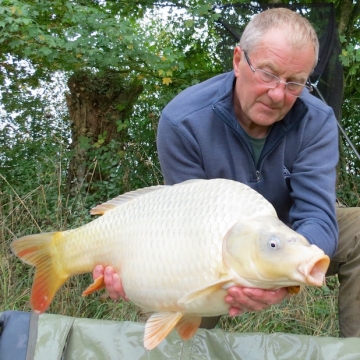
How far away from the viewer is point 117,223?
4.36 ft

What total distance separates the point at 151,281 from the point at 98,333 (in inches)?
25.1

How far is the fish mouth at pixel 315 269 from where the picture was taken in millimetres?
967

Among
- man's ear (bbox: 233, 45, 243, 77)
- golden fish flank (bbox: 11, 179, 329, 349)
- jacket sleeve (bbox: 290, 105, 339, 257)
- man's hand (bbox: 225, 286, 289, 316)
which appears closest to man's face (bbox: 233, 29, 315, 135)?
man's ear (bbox: 233, 45, 243, 77)

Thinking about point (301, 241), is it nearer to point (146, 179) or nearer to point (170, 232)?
point (170, 232)

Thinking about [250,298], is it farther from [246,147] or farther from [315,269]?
[246,147]

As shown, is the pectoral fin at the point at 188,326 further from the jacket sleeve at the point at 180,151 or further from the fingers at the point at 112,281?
the jacket sleeve at the point at 180,151

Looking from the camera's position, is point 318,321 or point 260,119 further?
point 318,321

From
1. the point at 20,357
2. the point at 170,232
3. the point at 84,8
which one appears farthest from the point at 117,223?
the point at 84,8

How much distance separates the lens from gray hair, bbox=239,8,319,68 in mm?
1443

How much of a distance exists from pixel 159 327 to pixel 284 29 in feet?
2.77

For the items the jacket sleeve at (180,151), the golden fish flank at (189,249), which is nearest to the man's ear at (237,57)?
the jacket sleeve at (180,151)

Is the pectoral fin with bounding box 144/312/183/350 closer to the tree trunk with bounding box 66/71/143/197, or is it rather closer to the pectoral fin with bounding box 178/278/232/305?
the pectoral fin with bounding box 178/278/232/305

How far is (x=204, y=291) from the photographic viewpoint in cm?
112

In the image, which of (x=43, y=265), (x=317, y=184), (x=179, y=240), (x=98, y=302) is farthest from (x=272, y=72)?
(x=98, y=302)
